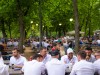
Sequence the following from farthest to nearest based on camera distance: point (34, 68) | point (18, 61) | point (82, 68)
Answer: 1. point (18, 61)
2. point (34, 68)
3. point (82, 68)

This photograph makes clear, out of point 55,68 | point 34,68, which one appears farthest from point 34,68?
point 55,68

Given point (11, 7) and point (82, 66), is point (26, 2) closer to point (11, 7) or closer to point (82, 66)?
point (11, 7)

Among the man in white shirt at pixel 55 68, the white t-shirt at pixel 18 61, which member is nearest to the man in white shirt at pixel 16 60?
the white t-shirt at pixel 18 61

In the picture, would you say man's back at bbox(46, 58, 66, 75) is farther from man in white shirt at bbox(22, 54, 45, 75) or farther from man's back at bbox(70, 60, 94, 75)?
man's back at bbox(70, 60, 94, 75)

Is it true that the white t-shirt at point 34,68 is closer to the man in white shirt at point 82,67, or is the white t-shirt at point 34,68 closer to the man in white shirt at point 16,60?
the man in white shirt at point 82,67

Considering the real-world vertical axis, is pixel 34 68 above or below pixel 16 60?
above

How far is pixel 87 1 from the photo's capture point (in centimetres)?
4881

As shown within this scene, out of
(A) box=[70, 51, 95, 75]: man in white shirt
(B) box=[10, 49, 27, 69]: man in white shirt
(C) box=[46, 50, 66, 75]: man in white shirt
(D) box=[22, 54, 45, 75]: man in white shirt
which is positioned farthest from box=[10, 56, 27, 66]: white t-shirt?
(A) box=[70, 51, 95, 75]: man in white shirt

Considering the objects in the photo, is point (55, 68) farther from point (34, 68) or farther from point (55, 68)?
point (34, 68)

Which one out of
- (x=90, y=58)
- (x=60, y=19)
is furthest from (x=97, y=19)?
(x=90, y=58)

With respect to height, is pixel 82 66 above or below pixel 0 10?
below

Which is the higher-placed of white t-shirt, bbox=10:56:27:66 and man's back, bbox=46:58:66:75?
man's back, bbox=46:58:66:75

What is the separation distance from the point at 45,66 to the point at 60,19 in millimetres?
46391

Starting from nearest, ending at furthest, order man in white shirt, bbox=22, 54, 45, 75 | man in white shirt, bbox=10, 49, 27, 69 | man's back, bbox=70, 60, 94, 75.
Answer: man's back, bbox=70, 60, 94, 75, man in white shirt, bbox=22, 54, 45, 75, man in white shirt, bbox=10, 49, 27, 69
